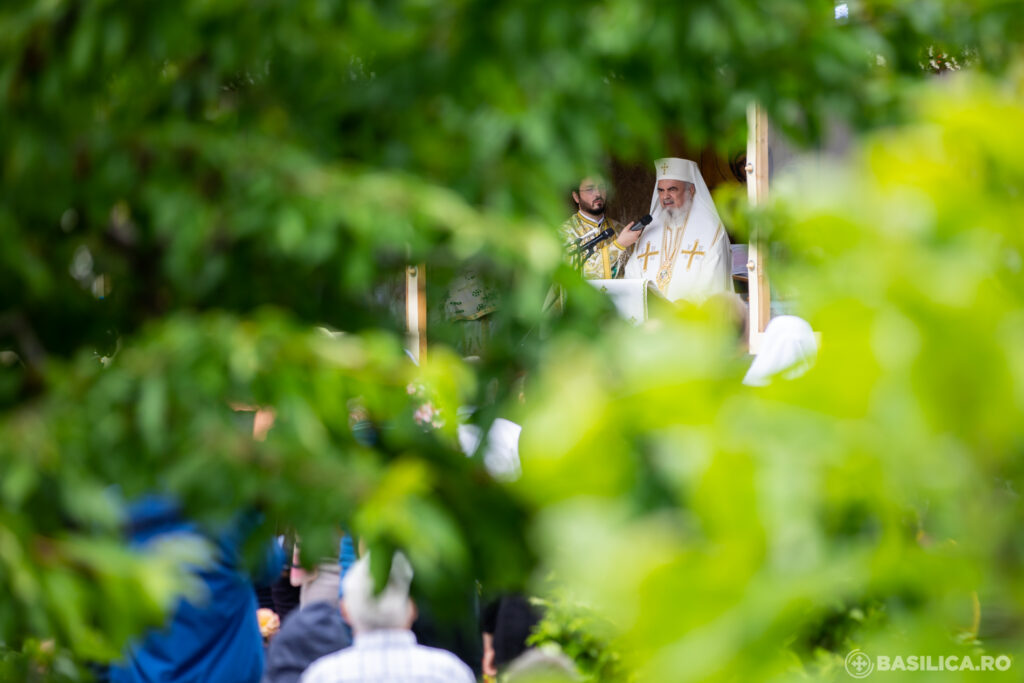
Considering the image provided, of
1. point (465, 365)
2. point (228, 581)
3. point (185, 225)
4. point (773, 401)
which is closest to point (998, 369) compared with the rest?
point (773, 401)

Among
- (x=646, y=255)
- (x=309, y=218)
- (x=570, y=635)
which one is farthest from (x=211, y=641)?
(x=646, y=255)

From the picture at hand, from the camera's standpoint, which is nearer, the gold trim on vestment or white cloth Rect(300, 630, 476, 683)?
white cloth Rect(300, 630, 476, 683)

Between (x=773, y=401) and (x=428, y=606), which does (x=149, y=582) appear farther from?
(x=773, y=401)

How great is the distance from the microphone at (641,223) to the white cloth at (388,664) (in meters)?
4.09

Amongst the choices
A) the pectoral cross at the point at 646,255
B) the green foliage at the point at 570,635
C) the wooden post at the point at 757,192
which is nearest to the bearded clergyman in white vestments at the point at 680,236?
the pectoral cross at the point at 646,255

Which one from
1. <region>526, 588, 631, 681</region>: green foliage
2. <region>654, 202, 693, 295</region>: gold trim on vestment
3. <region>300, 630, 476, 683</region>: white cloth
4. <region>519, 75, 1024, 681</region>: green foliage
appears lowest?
<region>526, 588, 631, 681</region>: green foliage

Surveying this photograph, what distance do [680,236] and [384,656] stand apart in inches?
156

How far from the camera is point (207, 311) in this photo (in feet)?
Result: 5.68

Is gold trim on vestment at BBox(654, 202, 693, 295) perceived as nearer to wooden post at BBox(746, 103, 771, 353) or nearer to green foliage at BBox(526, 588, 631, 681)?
wooden post at BBox(746, 103, 771, 353)

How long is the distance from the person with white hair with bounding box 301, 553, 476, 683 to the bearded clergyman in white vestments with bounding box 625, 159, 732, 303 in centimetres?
344

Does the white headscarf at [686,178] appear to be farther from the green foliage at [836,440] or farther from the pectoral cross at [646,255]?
the green foliage at [836,440]

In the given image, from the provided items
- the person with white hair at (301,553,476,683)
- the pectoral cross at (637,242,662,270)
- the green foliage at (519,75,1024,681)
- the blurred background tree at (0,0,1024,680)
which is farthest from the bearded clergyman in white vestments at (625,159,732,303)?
the green foliage at (519,75,1024,681)

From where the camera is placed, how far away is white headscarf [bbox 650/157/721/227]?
21.3 ft

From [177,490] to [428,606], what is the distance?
41 centimetres
